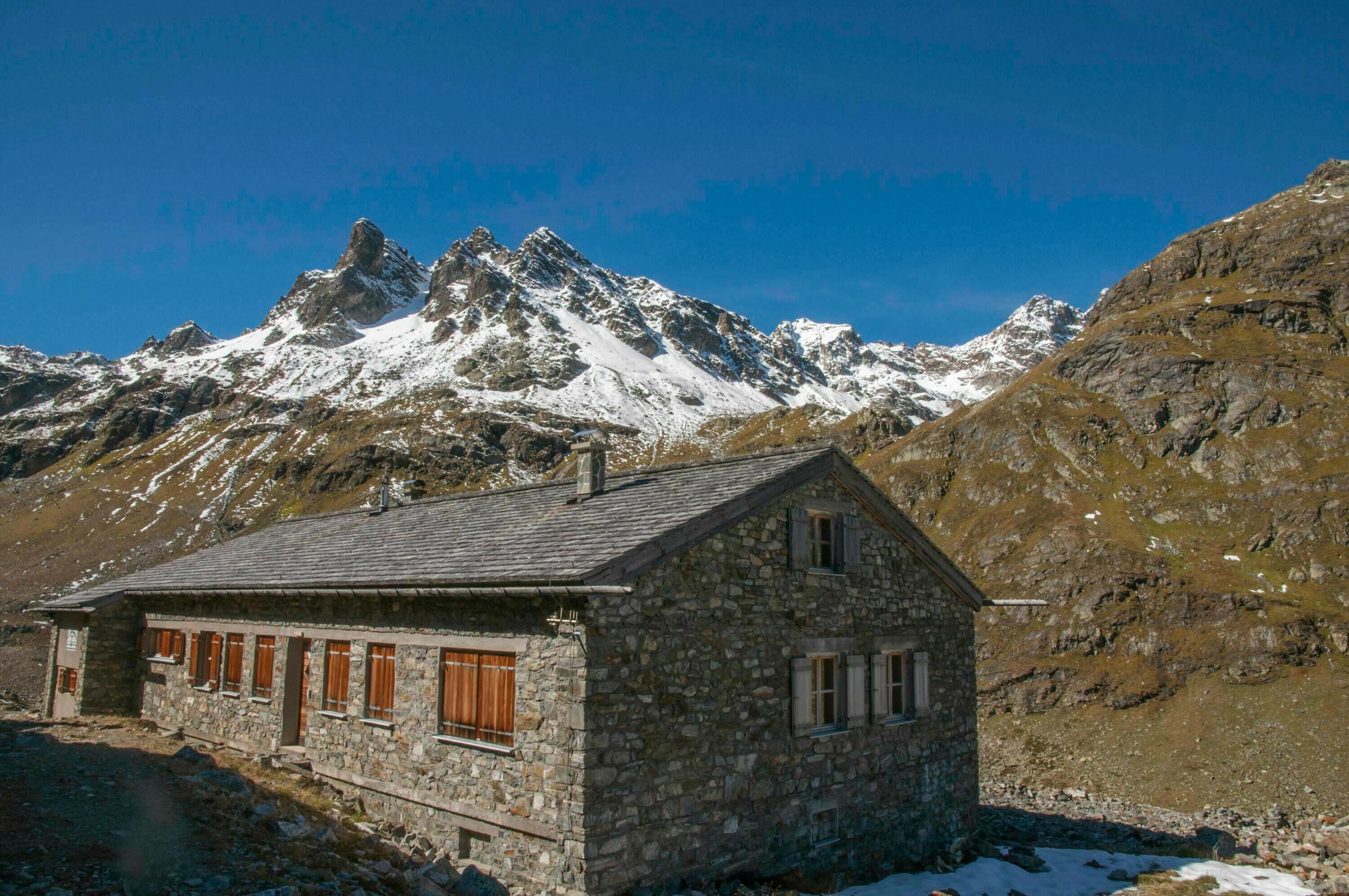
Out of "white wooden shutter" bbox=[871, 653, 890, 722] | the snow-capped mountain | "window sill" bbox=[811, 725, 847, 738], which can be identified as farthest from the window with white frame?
the snow-capped mountain

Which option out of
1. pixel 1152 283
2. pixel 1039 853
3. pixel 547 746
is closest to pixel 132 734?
pixel 547 746

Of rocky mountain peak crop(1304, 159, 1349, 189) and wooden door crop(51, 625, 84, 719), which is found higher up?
rocky mountain peak crop(1304, 159, 1349, 189)

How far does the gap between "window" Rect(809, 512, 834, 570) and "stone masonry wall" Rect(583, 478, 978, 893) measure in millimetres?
419

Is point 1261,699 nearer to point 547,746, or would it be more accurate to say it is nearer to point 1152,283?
point 547,746

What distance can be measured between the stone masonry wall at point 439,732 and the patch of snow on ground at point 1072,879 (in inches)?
202

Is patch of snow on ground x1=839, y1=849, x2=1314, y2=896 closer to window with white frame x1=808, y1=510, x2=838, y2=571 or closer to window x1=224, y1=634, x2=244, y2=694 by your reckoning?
window with white frame x1=808, y1=510, x2=838, y2=571

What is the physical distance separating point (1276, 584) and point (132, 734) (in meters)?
Answer: 40.9

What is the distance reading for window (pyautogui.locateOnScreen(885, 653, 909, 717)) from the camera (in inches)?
614

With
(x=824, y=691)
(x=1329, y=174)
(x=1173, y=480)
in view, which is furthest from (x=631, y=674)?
(x=1329, y=174)

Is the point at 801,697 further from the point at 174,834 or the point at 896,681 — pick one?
the point at 174,834

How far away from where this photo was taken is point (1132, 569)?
36875 mm

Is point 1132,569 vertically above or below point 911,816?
above

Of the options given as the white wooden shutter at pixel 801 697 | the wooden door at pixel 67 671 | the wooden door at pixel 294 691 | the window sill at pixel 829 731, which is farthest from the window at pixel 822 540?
the wooden door at pixel 67 671

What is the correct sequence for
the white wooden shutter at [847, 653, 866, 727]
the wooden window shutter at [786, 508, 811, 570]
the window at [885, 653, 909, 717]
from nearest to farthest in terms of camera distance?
1. the wooden window shutter at [786, 508, 811, 570]
2. the white wooden shutter at [847, 653, 866, 727]
3. the window at [885, 653, 909, 717]
